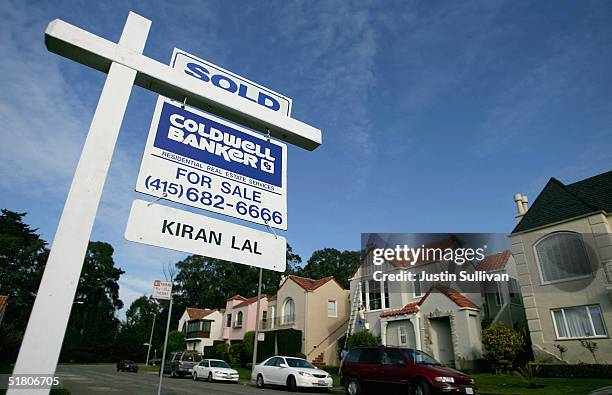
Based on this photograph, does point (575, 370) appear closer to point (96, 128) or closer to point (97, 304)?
point (96, 128)

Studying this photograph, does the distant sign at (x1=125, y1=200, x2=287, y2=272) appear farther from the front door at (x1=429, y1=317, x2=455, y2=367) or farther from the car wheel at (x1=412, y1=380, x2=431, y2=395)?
the front door at (x1=429, y1=317, x2=455, y2=367)

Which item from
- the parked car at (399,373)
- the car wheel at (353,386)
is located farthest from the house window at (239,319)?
the car wheel at (353,386)

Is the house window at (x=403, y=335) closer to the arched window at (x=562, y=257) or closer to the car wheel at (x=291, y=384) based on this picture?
the arched window at (x=562, y=257)

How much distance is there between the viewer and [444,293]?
78.8 ft

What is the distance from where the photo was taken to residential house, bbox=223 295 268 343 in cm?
4341

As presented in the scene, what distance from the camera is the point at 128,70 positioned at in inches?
128

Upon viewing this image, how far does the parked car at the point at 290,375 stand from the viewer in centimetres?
1609

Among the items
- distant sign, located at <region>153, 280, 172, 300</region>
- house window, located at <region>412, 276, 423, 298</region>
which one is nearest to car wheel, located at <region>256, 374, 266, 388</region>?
distant sign, located at <region>153, 280, 172, 300</region>

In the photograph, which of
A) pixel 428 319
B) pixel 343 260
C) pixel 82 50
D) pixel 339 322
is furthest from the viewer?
pixel 343 260

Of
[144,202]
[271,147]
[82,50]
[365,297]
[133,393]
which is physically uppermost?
[365,297]

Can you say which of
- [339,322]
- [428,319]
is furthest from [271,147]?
[339,322]

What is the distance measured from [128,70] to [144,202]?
1185 mm

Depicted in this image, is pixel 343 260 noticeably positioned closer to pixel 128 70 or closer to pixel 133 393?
pixel 133 393

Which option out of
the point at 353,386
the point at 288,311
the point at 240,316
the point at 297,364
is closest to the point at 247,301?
the point at 240,316
